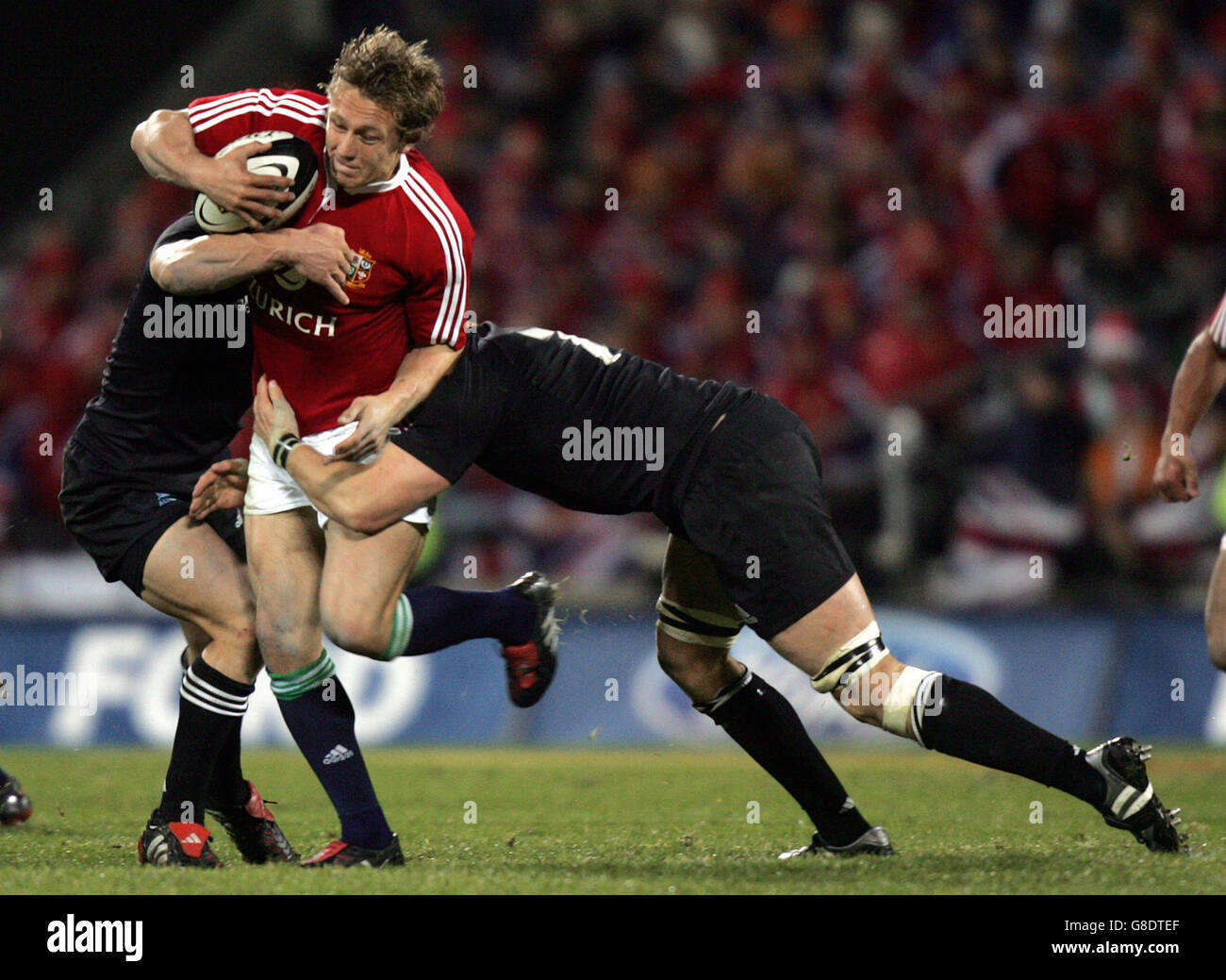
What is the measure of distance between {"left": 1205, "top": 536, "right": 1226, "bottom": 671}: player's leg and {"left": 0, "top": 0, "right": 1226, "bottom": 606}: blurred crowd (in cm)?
349

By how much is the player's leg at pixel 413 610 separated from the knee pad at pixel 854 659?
Result: 111cm

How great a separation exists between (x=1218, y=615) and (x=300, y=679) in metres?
2.53

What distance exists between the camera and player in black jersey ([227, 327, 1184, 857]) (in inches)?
177

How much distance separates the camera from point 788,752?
4.99m

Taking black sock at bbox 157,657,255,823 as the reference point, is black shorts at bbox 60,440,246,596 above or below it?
above

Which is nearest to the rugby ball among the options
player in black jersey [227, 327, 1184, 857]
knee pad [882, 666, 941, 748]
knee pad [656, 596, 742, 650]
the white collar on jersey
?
the white collar on jersey

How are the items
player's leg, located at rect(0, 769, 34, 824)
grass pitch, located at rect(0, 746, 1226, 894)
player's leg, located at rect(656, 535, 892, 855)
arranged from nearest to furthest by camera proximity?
grass pitch, located at rect(0, 746, 1226, 894)
player's leg, located at rect(656, 535, 892, 855)
player's leg, located at rect(0, 769, 34, 824)

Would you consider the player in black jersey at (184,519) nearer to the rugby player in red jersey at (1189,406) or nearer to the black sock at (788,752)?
the black sock at (788,752)

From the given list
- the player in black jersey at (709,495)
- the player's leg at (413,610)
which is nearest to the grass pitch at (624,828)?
the player in black jersey at (709,495)

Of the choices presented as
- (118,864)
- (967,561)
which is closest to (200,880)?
(118,864)

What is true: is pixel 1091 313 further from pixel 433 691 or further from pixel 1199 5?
pixel 433 691

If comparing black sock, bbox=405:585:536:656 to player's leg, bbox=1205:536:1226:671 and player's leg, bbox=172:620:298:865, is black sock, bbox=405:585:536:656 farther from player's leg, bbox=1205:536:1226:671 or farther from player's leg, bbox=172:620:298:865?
player's leg, bbox=1205:536:1226:671

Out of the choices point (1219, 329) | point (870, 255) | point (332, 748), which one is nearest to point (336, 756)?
point (332, 748)
